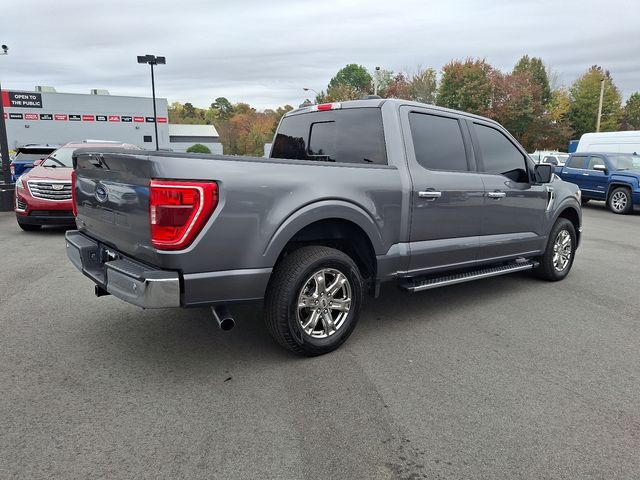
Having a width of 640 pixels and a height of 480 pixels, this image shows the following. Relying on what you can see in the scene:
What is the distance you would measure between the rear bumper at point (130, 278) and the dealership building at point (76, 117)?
46.0 m

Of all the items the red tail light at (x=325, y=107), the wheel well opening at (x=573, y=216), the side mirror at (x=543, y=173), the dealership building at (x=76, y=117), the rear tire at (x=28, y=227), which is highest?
the dealership building at (x=76, y=117)

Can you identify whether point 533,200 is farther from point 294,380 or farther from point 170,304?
point 170,304

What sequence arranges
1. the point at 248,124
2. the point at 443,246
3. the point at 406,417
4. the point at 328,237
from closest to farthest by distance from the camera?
the point at 406,417, the point at 328,237, the point at 443,246, the point at 248,124

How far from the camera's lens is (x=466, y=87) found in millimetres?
35844

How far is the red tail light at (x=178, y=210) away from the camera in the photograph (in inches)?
114

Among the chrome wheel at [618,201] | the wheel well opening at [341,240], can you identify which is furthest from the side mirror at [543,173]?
the chrome wheel at [618,201]

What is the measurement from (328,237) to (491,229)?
2.01 meters

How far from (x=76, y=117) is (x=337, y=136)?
52848 mm

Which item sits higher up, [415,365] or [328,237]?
[328,237]

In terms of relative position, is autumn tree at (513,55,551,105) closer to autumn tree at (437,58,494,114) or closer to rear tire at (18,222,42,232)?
autumn tree at (437,58,494,114)

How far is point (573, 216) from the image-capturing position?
631cm

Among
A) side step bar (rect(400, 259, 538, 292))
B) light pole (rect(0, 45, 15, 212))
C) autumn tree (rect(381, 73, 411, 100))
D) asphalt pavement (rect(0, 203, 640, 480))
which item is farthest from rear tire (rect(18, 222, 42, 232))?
autumn tree (rect(381, 73, 411, 100))

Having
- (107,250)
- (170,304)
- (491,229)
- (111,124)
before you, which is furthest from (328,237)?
(111,124)

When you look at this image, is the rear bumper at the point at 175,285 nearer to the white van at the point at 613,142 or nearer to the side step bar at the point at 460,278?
the side step bar at the point at 460,278
